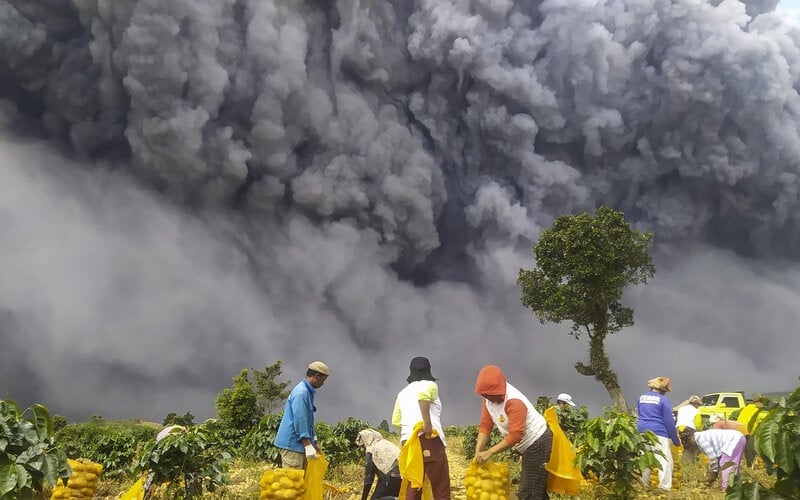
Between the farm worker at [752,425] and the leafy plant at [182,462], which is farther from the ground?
the farm worker at [752,425]

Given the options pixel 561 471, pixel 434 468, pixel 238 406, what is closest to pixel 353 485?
pixel 434 468

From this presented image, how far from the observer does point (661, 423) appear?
25.7 ft

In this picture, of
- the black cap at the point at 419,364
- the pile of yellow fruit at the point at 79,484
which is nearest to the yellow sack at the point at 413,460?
the black cap at the point at 419,364

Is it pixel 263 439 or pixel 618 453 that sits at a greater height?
pixel 263 439

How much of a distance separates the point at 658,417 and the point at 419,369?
4.10 m

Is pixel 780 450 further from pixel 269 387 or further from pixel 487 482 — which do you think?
pixel 269 387

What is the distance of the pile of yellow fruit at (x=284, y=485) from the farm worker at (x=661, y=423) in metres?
4.87

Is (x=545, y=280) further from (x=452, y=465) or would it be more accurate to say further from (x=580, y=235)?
(x=452, y=465)

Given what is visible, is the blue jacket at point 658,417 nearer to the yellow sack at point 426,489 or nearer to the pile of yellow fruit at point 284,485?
the yellow sack at point 426,489

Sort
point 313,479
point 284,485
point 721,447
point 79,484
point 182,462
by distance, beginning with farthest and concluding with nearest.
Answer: point 721,447
point 79,484
point 182,462
point 313,479
point 284,485

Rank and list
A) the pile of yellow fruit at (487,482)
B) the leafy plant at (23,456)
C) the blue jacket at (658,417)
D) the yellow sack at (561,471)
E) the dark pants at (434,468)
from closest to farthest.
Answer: the leafy plant at (23,456), the yellow sack at (561,471), the pile of yellow fruit at (487,482), the dark pants at (434,468), the blue jacket at (658,417)

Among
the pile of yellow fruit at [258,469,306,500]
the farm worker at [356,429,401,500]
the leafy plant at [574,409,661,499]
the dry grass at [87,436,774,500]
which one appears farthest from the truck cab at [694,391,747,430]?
the pile of yellow fruit at [258,469,306,500]

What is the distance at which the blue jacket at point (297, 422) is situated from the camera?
6.17 m

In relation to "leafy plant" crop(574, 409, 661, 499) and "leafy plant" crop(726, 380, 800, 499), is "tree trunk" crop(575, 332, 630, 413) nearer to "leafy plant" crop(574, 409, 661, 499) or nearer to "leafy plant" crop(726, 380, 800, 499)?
"leafy plant" crop(574, 409, 661, 499)
